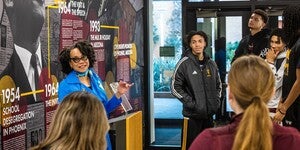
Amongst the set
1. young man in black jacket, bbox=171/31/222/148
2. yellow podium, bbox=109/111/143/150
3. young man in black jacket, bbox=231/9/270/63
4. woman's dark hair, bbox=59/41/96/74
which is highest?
young man in black jacket, bbox=231/9/270/63

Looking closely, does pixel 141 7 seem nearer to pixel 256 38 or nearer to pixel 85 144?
pixel 256 38

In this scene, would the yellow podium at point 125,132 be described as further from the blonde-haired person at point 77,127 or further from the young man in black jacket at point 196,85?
the blonde-haired person at point 77,127

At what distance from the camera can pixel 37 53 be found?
14.1 feet

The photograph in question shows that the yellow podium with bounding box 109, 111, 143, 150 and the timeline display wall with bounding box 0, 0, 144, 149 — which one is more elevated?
the timeline display wall with bounding box 0, 0, 144, 149

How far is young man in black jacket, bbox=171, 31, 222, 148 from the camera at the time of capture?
5.30 meters

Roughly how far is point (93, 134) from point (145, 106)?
17.1 ft

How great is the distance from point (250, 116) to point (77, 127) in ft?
2.43

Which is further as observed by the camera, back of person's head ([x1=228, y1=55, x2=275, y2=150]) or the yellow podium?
the yellow podium

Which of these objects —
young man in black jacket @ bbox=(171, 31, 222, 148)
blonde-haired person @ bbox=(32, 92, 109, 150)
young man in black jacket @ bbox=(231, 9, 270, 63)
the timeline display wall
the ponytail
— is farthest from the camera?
young man in black jacket @ bbox=(231, 9, 270, 63)

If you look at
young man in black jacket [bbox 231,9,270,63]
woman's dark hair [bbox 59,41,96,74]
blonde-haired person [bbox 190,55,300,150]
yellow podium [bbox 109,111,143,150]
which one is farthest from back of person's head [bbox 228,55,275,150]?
young man in black jacket [bbox 231,9,270,63]

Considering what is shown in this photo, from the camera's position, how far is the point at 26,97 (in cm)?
411

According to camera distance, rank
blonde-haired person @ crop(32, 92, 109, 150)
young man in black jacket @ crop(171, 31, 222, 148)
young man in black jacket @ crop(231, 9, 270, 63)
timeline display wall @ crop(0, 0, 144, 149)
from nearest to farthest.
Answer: blonde-haired person @ crop(32, 92, 109, 150) < timeline display wall @ crop(0, 0, 144, 149) < young man in black jacket @ crop(171, 31, 222, 148) < young man in black jacket @ crop(231, 9, 270, 63)

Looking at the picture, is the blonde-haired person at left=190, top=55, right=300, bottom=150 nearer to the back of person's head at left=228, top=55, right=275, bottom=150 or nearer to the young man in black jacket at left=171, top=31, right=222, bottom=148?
the back of person's head at left=228, top=55, right=275, bottom=150

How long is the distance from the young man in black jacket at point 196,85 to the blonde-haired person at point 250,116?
3.38 m
